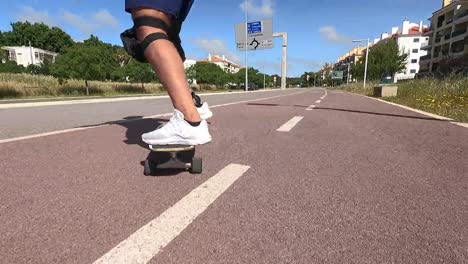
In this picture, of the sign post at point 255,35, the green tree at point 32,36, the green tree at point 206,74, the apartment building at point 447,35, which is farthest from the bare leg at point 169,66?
the green tree at point 32,36

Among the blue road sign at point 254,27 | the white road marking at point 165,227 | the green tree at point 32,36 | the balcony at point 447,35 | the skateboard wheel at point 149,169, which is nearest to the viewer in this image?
the white road marking at point 165,227

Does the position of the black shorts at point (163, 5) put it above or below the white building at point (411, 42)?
below

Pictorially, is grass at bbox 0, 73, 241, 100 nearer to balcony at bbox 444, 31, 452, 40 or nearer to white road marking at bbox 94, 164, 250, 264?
white road marking at bbox 94, 164, 250, 264

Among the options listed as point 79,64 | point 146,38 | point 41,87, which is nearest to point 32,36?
point 79,64

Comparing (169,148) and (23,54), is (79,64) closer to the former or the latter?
(169,148)

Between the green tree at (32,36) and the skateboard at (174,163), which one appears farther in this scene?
the green tree at (32,36)

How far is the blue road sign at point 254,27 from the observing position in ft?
140

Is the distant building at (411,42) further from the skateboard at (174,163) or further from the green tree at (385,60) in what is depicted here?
the skateboard at (174,163)

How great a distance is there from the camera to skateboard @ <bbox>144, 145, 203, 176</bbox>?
1984 mm

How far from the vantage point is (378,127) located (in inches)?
192

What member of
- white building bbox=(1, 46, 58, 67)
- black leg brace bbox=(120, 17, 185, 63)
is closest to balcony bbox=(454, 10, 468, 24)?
black leg brace bbox=(120, 17, 185, 63)

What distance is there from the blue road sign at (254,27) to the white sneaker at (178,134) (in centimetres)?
4347

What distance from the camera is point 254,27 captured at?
4319 cm

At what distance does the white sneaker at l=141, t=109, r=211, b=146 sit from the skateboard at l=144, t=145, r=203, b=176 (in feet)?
0.09
